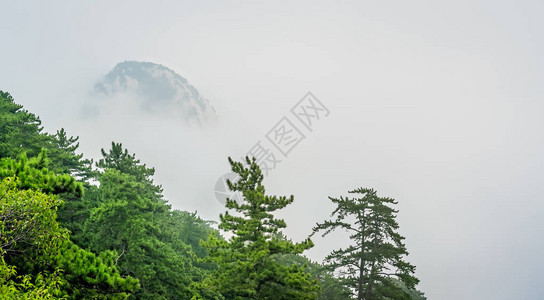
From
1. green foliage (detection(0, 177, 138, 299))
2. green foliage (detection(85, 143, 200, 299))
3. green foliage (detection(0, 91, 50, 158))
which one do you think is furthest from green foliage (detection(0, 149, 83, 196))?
green foliage (detection(0, 91, 50, 158))

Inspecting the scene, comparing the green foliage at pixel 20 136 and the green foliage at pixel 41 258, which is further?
the green foliage at pixel 20 136

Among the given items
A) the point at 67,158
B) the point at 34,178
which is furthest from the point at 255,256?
the point at 67,158

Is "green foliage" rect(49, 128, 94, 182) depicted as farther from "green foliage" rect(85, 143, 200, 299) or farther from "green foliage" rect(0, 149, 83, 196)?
"green foliage" rect(0, 149, 83, 196)

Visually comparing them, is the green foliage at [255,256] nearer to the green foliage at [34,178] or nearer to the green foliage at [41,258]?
the green foliage at [41,258]

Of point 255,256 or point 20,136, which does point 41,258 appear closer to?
point 255,256

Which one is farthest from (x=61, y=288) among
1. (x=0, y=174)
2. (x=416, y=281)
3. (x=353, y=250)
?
(x=416, y=281)

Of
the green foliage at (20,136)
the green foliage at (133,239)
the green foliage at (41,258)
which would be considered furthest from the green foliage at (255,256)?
the green foliage at (20,136)

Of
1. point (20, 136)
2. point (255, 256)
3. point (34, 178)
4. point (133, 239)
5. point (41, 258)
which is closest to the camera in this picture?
point (41, 258)

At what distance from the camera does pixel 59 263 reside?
760 cm

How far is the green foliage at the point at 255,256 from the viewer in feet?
40.7

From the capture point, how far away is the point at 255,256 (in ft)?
39.7

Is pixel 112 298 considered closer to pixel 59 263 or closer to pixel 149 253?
pixel 59 263

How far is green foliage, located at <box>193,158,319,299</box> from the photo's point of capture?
12.4 m

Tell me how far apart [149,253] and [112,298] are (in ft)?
28.7
